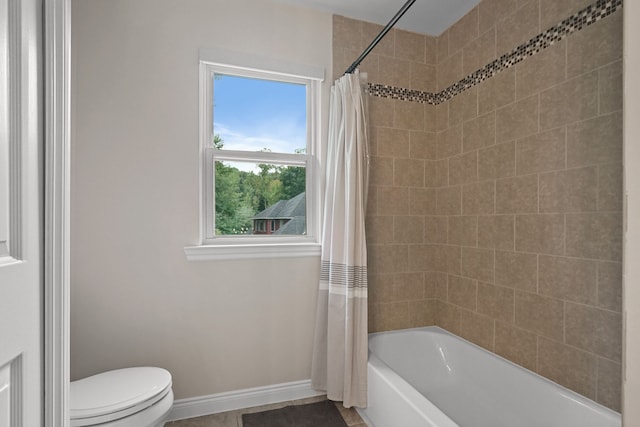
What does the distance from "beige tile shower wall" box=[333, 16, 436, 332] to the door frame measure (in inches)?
69.0

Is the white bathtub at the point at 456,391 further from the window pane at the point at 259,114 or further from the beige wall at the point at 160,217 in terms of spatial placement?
the window pane at the point at 259,114

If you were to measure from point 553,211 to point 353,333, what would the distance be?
1244 mm

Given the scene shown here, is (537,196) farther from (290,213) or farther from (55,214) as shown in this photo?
(55,214)

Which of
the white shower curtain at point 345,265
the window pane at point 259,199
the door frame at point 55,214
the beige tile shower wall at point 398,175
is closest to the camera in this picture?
the door frame at point 55,214

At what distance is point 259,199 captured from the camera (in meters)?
2.18

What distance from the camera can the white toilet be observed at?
4.28ft

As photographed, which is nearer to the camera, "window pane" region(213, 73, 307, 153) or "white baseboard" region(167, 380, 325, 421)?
"white baseboard" region(167, 380, 325, 421)

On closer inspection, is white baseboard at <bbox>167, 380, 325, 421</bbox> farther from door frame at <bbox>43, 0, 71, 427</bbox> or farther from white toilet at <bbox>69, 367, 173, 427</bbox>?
door frame at <bbox>43, 0, 71, 427</bbox>

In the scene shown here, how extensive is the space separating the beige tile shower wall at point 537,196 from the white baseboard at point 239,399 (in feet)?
3.68

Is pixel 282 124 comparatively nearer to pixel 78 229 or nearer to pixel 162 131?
pixel 162 131

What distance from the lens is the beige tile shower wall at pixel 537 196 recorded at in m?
1.42

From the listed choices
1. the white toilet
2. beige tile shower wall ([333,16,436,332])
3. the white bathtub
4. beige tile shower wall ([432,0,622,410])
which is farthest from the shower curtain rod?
the white toilet

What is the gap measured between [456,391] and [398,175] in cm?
144

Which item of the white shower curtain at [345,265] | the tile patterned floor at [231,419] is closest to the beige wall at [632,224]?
the white shower curtain at [345,265]
